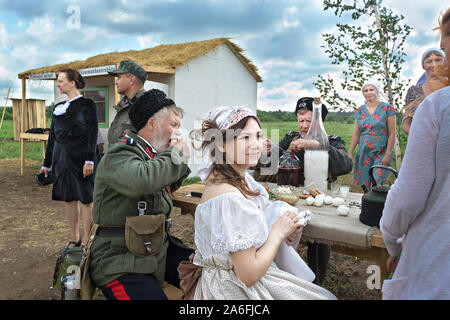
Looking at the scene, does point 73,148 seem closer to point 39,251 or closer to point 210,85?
point 39,251

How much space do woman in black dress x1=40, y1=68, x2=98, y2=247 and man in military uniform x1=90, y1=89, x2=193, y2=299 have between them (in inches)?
91.8

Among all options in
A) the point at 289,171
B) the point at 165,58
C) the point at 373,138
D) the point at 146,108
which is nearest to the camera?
the point at 146,108

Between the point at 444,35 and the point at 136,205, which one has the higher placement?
the point at 444,35

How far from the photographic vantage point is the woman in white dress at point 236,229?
55.7 inches

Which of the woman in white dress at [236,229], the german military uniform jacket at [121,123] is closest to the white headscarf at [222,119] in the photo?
the woman in white dress at [236,229]

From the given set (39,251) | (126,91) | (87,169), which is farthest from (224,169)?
(39,251)

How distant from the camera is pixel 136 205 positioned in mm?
1957

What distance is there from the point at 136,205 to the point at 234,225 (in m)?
0.79

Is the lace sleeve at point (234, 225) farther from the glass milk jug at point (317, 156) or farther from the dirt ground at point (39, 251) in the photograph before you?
the dirt ground at point (39, 251)

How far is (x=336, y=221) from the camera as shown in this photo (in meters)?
1.87

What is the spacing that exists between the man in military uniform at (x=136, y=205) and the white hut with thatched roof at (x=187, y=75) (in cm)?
589

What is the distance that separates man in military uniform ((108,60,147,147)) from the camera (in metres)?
3.76
